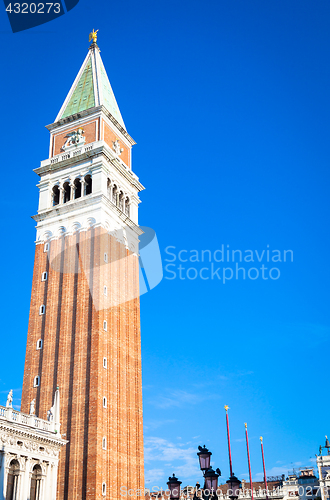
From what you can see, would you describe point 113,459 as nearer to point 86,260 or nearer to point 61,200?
point 86,260

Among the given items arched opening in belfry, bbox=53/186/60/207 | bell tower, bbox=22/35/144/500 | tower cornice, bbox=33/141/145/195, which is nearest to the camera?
bell tower, bbox=22/35/144/500

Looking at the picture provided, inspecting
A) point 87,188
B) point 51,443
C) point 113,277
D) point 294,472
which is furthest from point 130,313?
point 294,472

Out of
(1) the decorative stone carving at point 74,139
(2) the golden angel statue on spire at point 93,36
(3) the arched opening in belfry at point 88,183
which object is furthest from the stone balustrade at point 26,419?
(2) the golden angel statue on spire at point 93,36

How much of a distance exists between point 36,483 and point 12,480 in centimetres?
241

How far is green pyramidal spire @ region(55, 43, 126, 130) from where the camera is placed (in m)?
62.1

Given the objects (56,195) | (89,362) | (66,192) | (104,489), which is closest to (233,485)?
(104,489)

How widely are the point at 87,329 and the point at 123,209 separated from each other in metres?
15.5

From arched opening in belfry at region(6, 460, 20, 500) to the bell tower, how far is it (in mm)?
10997

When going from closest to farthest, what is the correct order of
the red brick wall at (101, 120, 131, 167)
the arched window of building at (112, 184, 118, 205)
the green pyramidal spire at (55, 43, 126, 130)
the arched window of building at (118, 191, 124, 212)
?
the arched window of building at (112, 184, 118, 205) < the arched window of building at (118, 191, 124, 212) < the red brick wall at (101, 120, 131, 167) < the green pyramidal spire at (55, 43, 126, 130)

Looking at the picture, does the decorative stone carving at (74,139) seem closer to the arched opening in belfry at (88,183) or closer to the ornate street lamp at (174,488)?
the arched opening in belfry at (88,183)

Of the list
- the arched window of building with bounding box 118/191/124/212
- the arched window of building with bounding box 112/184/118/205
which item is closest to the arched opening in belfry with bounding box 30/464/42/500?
the arched window of building with bounding box 112/184/118/205

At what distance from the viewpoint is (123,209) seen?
59250mm

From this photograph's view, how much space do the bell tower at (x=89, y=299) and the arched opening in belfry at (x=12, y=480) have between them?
36.1 ft

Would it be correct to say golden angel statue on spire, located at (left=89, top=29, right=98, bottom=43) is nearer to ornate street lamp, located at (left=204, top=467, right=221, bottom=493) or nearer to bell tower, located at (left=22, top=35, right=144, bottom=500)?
bell tower, located at (left=22, top=35, right=144, bottom=500)
